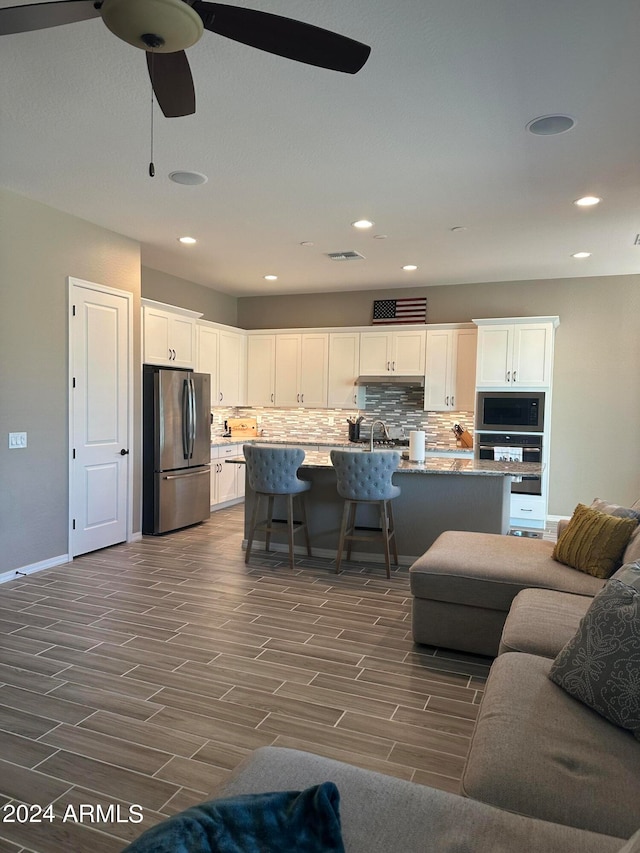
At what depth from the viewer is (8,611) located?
3750 millimetres

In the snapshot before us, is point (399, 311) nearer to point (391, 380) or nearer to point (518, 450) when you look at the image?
point (391, 380)

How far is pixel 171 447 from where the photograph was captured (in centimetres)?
590

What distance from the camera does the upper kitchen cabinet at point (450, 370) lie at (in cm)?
704

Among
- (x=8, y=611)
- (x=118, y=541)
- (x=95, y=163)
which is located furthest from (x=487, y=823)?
(x=118, y=541)

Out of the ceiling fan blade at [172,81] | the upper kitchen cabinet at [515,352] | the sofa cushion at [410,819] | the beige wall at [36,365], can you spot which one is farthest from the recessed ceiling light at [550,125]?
the beige wall at [36,365]

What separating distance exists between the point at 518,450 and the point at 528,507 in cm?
65

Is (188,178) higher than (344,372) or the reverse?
higher

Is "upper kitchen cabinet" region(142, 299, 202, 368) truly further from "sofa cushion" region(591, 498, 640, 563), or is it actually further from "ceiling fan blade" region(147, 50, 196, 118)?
"sofa cushion" region(591, 498, 640, 563)

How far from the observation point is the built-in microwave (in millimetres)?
6383

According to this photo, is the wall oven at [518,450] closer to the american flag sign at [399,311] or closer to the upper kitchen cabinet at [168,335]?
the american flag sign at [399,311]

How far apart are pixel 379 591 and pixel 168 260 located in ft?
14.0

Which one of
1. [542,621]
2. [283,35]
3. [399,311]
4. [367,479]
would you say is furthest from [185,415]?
[283,35]

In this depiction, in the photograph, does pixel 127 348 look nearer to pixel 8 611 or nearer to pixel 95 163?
pixel 95 163

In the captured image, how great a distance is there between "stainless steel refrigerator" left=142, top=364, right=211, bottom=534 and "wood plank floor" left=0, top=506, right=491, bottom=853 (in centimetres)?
135
